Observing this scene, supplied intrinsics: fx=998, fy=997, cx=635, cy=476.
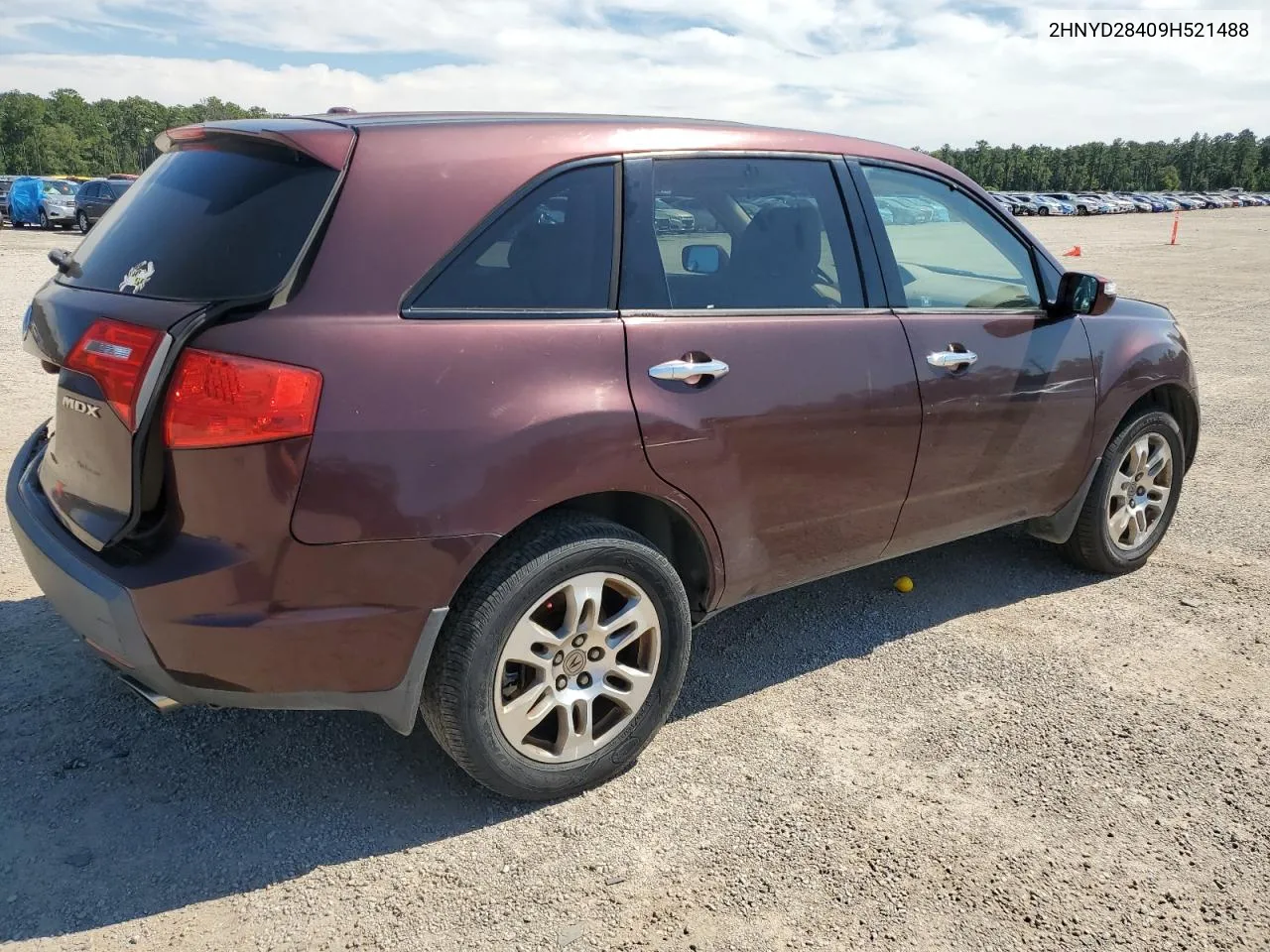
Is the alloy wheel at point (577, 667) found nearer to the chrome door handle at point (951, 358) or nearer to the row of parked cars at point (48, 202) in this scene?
the chrome door handle at point (951, 358)

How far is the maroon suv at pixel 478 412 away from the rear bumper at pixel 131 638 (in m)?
0.01

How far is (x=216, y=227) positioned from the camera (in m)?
2.49

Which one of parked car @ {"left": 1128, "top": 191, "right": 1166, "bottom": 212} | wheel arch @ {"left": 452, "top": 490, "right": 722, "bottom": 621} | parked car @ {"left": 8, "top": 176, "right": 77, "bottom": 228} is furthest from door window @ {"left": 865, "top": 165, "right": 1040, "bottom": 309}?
parked car @ {"left": 1128, "top": 191, "right": 1166, "bottom": 212}

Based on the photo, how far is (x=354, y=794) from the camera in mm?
2846

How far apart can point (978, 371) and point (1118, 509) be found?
1384 mm

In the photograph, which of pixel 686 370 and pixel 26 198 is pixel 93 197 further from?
pixel 686 370

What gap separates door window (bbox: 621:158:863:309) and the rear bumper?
1151 millimetres

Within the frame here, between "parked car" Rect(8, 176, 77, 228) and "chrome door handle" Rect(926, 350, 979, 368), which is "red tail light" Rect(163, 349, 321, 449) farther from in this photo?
"parked car" Rect(8, 176, 77, 228)

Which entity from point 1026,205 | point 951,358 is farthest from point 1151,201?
point 951,358

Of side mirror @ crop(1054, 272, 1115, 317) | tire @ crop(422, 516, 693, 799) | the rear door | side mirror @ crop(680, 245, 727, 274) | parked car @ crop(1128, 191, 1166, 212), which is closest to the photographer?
tire @ crop(422, 516, 693, 799)

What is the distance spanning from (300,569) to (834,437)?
1700 mm

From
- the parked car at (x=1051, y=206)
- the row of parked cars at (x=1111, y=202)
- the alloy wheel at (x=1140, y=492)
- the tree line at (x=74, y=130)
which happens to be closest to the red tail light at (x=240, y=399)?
the alloy wheel at (x=1140, y=492)

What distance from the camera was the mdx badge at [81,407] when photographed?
247cm

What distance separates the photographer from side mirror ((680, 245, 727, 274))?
9.71 ft
